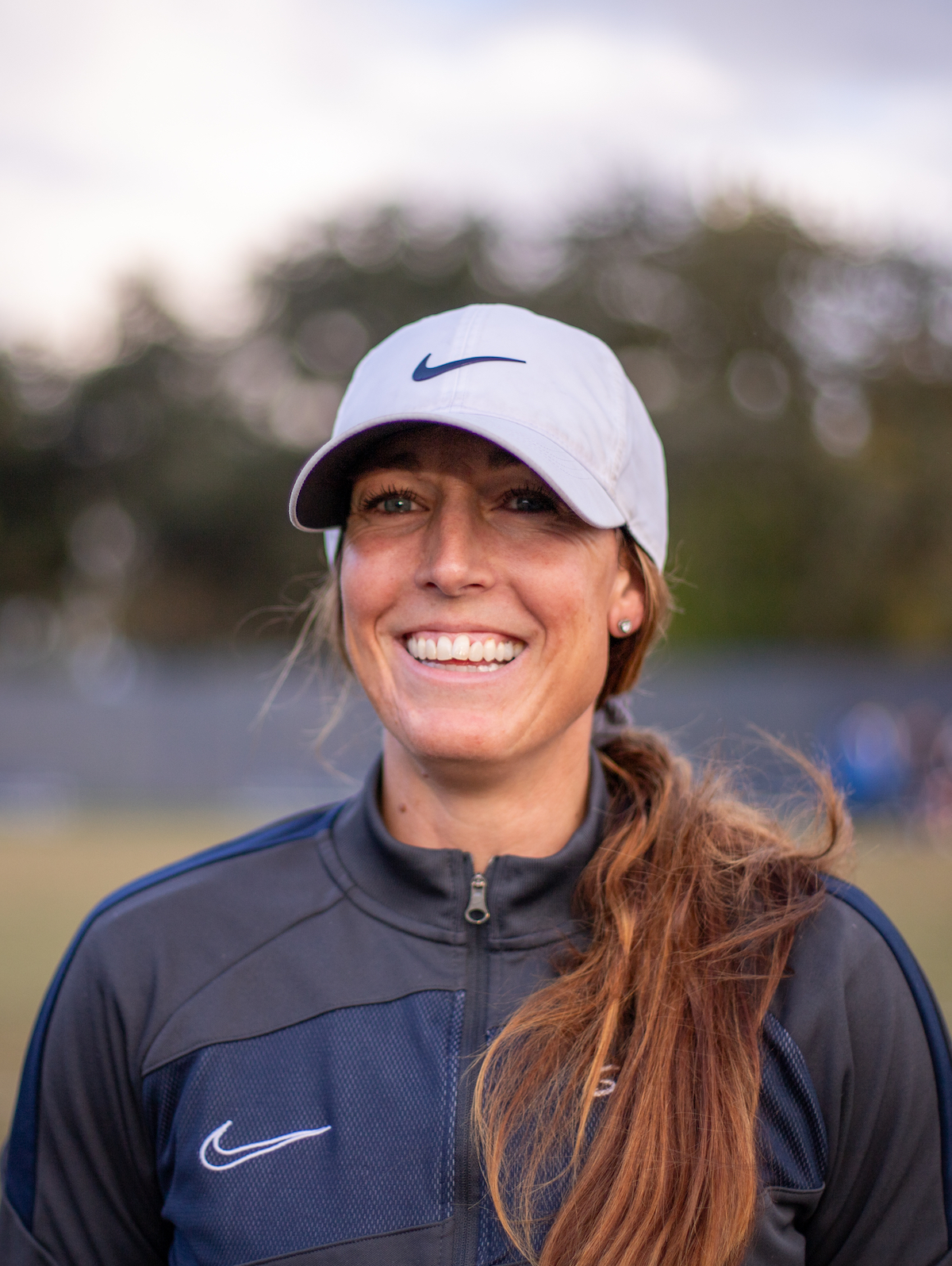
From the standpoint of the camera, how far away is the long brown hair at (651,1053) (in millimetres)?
1496

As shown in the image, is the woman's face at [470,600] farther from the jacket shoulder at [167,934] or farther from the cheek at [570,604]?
the jacket shoulder at [167,934]

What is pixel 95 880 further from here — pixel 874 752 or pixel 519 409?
pixel 874 752

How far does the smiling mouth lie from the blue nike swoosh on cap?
0.37 metres

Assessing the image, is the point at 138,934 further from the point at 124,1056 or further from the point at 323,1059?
the point at 323,1059

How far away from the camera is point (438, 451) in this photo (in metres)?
1.73

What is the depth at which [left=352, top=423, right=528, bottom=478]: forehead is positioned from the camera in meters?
1.71

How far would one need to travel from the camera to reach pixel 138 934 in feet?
5.67

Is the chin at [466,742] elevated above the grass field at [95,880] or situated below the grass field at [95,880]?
below

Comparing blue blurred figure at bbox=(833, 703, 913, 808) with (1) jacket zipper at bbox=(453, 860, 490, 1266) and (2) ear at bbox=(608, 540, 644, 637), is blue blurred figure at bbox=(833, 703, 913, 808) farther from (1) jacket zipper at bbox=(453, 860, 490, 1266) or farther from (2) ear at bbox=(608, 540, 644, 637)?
(1) jacket zipper at bbox=(453, 860, 490, 1266)

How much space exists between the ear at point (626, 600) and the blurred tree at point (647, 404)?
67.9ft

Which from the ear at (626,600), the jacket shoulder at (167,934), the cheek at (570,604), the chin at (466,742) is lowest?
the jacket shoulder at (167,934)

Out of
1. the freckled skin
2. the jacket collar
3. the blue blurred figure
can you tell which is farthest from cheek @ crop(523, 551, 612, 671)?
the blue blurred figure

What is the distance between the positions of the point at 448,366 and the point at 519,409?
128 mm

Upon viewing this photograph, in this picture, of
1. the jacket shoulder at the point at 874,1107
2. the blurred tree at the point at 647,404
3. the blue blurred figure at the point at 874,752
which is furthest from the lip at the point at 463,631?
the blurred tree at the point at 647,404
